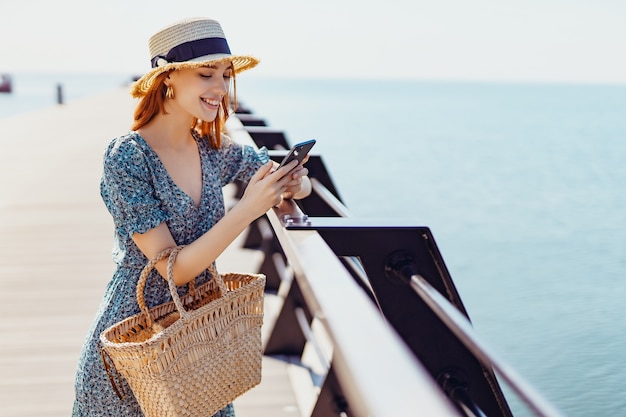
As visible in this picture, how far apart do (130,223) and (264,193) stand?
0.26 m

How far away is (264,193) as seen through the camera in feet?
5.22

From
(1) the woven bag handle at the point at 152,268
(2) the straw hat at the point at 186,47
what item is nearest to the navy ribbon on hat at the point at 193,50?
(2) the straw hat at the point at 186,47

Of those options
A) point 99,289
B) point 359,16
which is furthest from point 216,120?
point 359,16

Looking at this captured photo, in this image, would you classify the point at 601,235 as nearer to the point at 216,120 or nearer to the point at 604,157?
the point at 604,157

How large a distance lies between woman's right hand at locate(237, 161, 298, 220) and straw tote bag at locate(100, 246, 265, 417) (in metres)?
0.15

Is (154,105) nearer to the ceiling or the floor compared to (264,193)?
nearer to the ceiling

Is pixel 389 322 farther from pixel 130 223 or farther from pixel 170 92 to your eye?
pixel 170 92

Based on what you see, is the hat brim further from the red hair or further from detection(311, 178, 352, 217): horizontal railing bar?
detection(311, 178, 352, 217): horizontal railing bar

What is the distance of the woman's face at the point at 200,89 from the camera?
168cm

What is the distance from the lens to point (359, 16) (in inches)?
4860

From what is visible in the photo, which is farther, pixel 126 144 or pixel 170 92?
pixel 170 92

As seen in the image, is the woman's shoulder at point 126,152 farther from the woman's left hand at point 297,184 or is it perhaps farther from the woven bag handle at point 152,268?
the woman's left hand at point 297,184

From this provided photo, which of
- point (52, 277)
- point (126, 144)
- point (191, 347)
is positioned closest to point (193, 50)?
point (126, 144)

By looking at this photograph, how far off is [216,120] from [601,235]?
21.4 m
